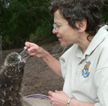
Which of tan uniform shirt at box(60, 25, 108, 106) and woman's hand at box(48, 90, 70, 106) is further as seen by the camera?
woman's hand at box(48, 90, 70, 106)

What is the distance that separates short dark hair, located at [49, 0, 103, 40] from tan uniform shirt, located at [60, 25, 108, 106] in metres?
0.15

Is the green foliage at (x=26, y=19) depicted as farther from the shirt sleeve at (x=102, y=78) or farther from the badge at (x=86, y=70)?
the shirt sleeve at (x=102, y=78)

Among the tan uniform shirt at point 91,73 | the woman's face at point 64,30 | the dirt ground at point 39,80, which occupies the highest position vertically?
the woman's face at point 64,30

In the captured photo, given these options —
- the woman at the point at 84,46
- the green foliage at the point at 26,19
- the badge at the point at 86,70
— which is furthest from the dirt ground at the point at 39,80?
the badge at the point at 86,70

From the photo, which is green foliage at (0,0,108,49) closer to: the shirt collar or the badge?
the shirt collar

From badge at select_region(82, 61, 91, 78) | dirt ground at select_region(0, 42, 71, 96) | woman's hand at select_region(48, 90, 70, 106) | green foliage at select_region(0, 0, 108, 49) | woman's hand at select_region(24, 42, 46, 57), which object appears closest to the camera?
badge at select_region(82, 61, 91, 78)

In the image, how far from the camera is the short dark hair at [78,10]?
1.48 m

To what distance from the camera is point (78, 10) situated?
1.48m

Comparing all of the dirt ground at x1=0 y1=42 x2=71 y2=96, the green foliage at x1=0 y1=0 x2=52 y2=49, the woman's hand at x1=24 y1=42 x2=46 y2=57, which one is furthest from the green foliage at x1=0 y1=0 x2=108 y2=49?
the woman's hand at x1=24 y1=42 x2=46 y2=57

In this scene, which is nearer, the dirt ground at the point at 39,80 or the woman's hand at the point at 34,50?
the woman's hand at the point at 34,50

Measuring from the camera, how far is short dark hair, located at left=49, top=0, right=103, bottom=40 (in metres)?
1.48

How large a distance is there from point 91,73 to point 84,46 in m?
0.35

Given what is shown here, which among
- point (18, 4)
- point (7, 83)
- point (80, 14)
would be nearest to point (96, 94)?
point (80, 14)

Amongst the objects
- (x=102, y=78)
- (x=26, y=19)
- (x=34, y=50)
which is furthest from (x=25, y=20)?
(x=102, y=78)
